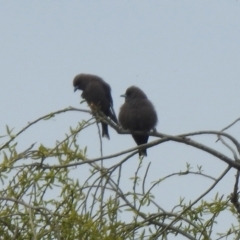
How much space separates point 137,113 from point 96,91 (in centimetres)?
164

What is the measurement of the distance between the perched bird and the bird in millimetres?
846

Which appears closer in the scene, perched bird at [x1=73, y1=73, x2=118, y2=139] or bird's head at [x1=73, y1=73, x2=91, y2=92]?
perched bird at [x1=73, y1=73, x2=118, y2=139]

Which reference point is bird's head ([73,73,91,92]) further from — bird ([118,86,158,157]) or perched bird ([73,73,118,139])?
bird ([118,86,158,157])

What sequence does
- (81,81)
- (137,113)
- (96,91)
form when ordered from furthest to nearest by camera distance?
1. (81,81)
2. (96,91)
3. (137,113)

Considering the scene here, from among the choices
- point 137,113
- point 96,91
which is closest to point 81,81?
point 96,91

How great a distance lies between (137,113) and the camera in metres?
7.07

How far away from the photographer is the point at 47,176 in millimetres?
4160

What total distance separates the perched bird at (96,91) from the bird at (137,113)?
2.77 feet

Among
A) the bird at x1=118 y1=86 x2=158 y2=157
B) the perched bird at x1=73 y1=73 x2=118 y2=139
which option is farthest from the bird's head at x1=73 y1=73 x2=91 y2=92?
the bird at x1=118 y1=86 x2=158 y2=157

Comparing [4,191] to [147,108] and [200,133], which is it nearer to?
[200,133]

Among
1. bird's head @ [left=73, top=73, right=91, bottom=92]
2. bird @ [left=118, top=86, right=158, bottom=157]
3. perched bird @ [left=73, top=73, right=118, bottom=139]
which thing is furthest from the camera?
bird's head @ [left=73, top=73, right=91, bottom=92]

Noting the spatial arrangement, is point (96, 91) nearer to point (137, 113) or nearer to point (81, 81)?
point (81, 81)

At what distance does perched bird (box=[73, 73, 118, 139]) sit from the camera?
27.8 feet

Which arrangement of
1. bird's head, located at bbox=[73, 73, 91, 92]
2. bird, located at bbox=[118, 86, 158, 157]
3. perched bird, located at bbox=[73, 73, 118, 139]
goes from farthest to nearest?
bird's head, located at bbox=[73, 73, 91, 92]
perched bird, located at bbox=[73, 73, 118, 139]
bird, located at bbox=[118, 86, 158, 157]
